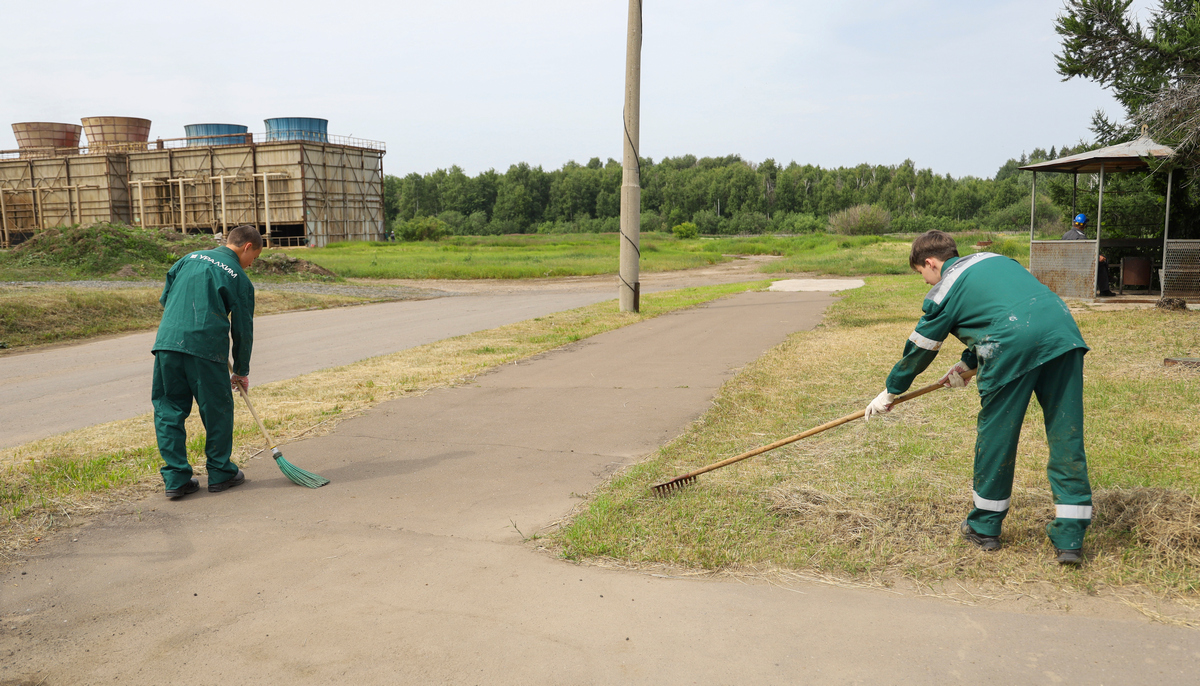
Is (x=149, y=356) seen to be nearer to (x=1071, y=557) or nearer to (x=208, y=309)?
(x=208, y=309)

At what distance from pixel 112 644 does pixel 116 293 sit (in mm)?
15710

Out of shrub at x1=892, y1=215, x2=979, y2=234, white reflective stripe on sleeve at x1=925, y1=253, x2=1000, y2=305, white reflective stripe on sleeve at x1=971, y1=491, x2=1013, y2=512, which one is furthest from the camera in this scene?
shrub at x1=892, y1=215, x2=979, y2=234

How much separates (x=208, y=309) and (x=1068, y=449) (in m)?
4.97

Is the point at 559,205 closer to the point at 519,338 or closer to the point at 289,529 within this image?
the point at 519,338

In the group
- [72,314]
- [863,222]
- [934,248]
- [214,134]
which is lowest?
[72,314]

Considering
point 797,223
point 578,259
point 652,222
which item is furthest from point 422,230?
point 797,223

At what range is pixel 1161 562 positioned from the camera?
3713 millimetres

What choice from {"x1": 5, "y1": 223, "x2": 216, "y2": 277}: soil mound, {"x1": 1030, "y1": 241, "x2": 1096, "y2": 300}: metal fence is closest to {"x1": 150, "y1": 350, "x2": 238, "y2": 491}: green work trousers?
{"x1": 1030, "y1": 241, "x2": 1096, "y2": 300}: metal fence

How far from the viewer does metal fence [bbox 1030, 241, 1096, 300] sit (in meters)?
16.5

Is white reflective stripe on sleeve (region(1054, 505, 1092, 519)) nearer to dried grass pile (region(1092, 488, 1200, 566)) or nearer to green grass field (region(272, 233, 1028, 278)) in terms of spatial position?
dried grass pile (region(1092, 488, 1200, 566))

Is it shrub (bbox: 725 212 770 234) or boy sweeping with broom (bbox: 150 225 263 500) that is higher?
shrub (bbox: 725 212 770 234)

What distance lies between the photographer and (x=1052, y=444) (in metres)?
3.78

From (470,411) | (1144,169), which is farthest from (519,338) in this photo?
(1144,169)

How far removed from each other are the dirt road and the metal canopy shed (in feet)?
48.5
